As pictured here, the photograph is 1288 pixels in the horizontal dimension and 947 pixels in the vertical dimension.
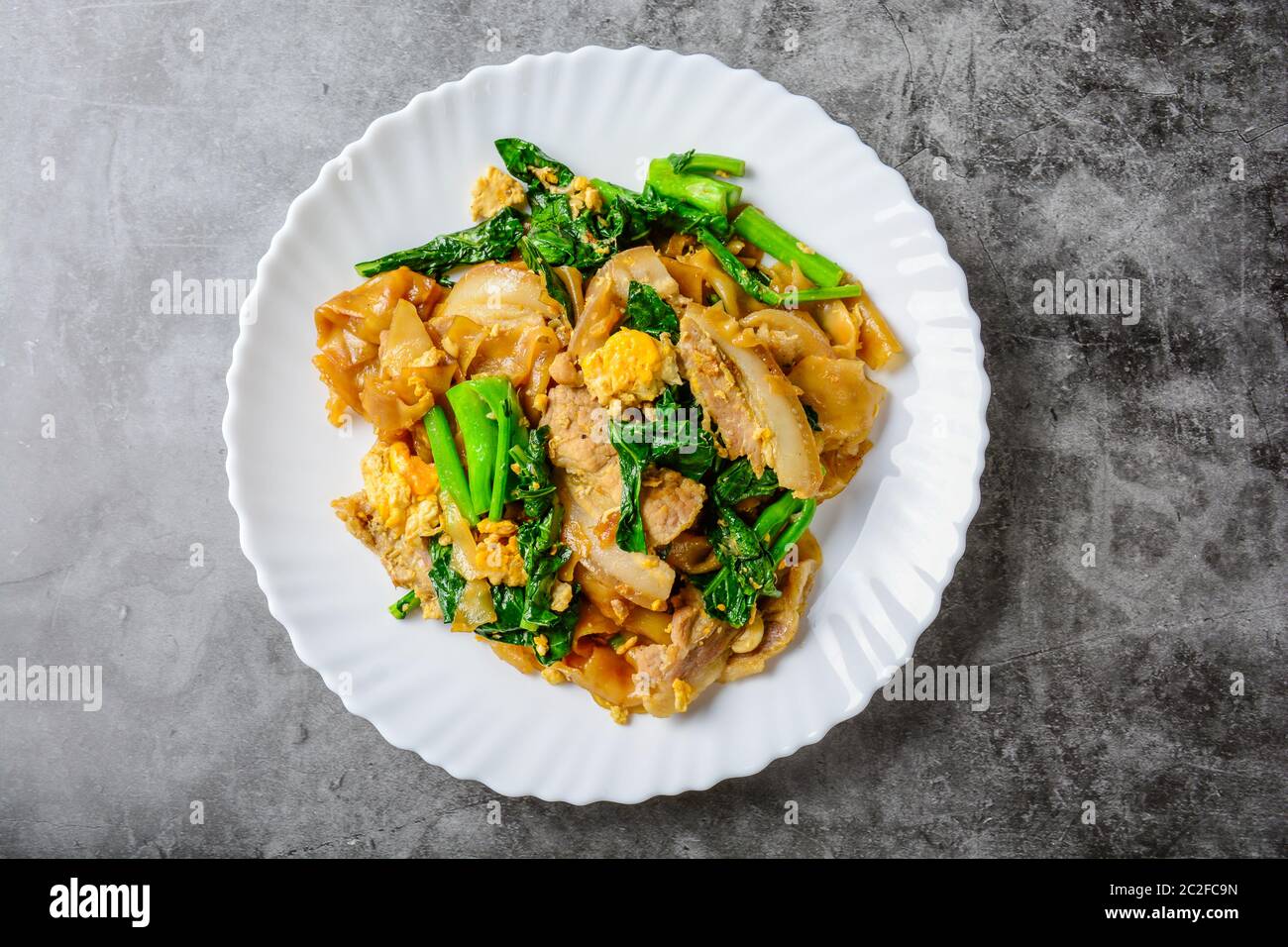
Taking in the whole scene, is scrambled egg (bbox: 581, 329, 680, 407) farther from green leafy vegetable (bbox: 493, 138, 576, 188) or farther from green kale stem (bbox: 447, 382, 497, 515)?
green leafy vegetable (bbox: 493, 138, 576, 188)

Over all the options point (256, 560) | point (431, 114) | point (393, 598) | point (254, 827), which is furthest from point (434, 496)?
point (254, 827)

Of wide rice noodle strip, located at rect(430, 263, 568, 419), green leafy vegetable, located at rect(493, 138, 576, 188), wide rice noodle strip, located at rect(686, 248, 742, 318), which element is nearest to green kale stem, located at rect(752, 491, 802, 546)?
wide rice noodle strip, located at rect(686, 248, 742, 318)

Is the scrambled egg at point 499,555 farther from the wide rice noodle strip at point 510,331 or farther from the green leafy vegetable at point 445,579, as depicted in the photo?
the wide rice noodle strip at point 510,331

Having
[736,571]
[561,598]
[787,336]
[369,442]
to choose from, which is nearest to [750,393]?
[787,336]

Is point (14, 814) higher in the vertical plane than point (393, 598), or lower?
lower

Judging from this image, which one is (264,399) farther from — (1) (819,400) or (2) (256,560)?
(1) (819,400)
